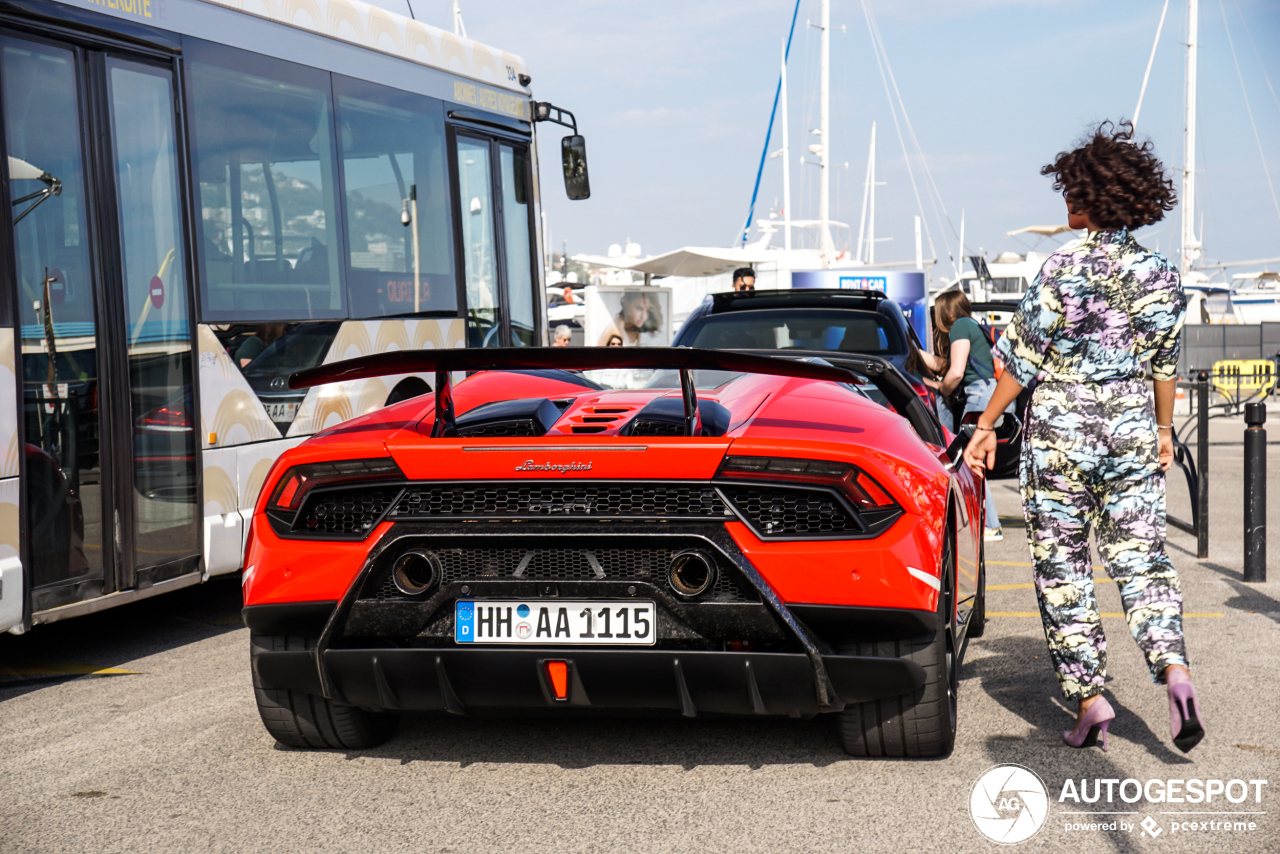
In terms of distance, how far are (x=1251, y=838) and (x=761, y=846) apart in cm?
123

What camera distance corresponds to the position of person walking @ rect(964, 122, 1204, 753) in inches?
152

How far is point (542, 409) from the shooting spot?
12.4ft

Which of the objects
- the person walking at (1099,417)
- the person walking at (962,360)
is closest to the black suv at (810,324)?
the person walking at (962,360)

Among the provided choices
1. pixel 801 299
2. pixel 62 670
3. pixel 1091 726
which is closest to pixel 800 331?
pixel 801 299

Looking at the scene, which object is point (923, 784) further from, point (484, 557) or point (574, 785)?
point (484, 557)

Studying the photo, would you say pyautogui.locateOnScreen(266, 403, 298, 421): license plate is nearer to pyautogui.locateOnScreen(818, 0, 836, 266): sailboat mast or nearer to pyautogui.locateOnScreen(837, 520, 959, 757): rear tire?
pyautogui.locateOnScreen(837, 520, 959, 757): rear tire

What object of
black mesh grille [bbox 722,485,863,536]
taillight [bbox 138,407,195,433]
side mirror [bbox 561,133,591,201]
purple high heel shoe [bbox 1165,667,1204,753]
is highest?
side mirror [bbox 561,133,591,201]

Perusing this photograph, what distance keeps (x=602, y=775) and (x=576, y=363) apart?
1.25 metres

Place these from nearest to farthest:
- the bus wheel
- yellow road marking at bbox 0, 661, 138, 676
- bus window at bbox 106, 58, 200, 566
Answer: yellow road marking at bbox 0, 661, 138, 676, bus window at bbox 106, 58, 200, 566, the bus wheel

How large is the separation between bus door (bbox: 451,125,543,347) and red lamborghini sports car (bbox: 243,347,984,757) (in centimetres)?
523

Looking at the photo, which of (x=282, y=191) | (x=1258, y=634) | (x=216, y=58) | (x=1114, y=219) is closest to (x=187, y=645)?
(x=282, y=191)

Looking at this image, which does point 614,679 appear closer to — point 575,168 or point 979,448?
point 979,448

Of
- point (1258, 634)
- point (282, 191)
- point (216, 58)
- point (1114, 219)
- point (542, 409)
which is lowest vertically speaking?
point (1258, 634)

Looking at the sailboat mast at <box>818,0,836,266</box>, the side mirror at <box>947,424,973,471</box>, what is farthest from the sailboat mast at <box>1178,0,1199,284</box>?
the side mirror at <box>947,424,973,471</box>
